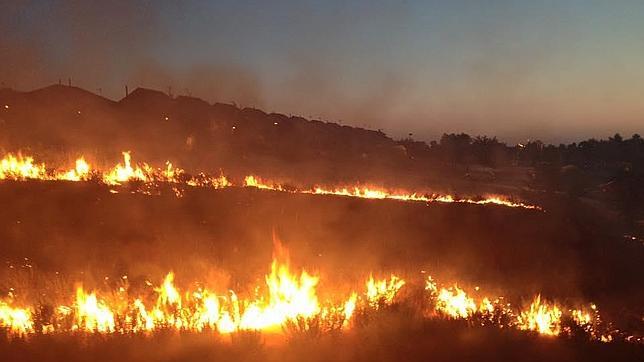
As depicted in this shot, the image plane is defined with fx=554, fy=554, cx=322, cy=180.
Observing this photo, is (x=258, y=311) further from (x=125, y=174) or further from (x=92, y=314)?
(x=125, y=174)

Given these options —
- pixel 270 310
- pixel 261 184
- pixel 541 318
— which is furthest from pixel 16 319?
pixel 261 184

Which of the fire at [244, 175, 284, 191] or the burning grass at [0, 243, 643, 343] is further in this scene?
the fire at [244, 175, 284, 191]

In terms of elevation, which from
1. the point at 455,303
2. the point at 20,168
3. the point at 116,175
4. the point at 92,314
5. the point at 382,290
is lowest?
the point at 455,303

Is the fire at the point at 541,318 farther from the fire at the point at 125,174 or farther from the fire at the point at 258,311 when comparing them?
the fire at the point at 125,174

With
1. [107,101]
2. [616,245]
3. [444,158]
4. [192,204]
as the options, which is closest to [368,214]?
[192,204]

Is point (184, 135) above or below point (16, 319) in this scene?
→ above

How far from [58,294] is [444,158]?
104ft

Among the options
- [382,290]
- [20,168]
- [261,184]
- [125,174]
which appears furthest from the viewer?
[261,184]

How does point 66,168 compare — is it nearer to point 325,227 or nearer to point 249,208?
point 249,208

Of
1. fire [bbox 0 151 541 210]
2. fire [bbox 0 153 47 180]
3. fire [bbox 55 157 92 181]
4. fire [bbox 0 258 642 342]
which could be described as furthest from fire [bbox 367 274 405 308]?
fire [bbox 0 153 47 180]

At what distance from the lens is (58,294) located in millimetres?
6848

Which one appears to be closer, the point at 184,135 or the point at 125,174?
the point at 125,174

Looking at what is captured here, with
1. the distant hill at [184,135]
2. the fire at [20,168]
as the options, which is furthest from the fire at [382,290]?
the distant hill at [184,135]

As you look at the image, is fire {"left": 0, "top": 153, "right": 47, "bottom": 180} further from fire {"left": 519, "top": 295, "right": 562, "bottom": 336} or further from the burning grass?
fire {"left": 519, "top": 295, "right": 562, "bottom": 336}
